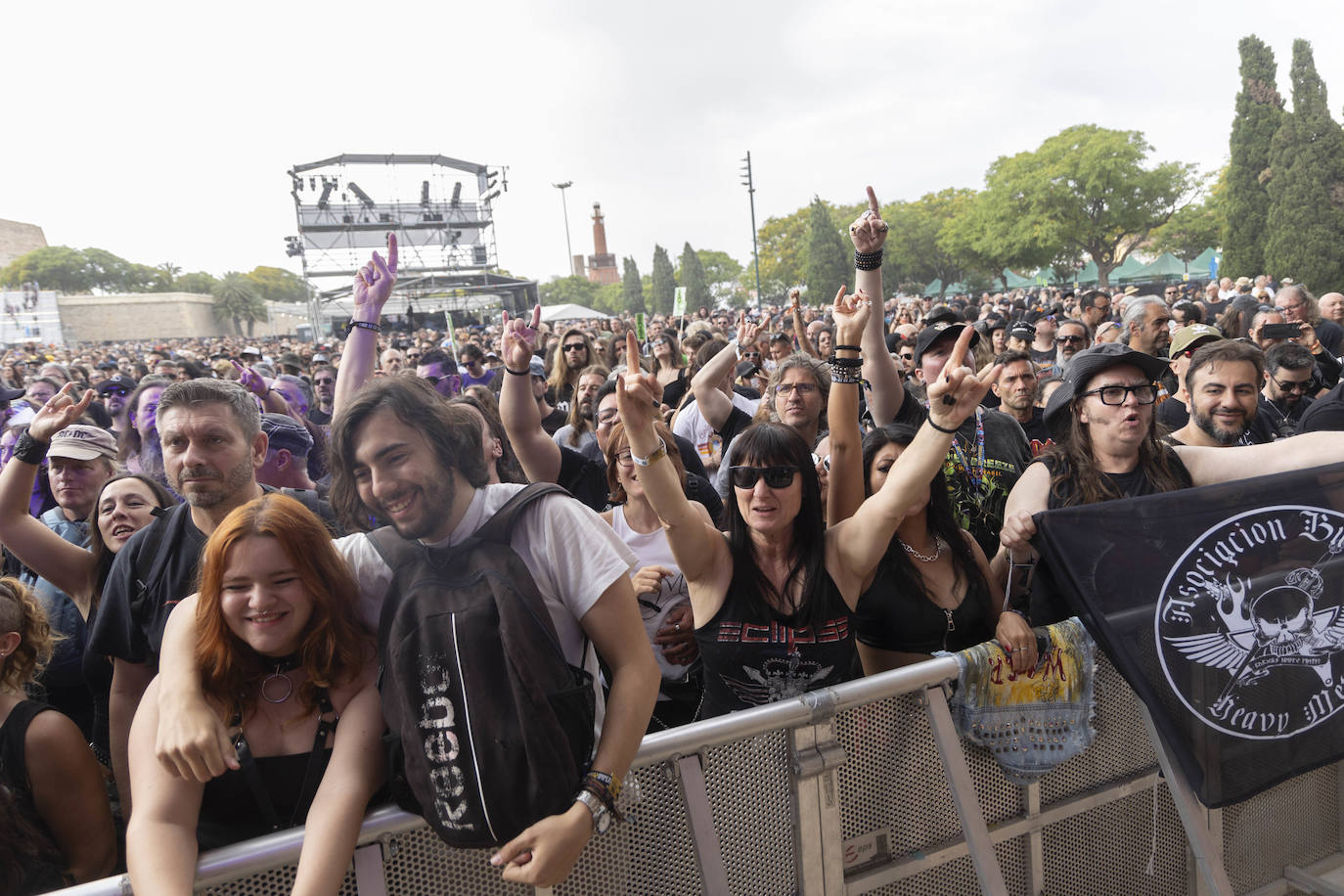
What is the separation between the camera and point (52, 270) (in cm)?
9144

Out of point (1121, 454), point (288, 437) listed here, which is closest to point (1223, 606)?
point (1121, 454)

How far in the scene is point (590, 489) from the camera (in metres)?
4.09

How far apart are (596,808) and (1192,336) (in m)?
4.64

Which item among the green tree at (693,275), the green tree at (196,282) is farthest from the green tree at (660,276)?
the green tree at (196,282)

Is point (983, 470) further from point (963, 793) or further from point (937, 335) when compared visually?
point (963, 793)

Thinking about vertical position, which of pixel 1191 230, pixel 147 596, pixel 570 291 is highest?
pixel 570 291

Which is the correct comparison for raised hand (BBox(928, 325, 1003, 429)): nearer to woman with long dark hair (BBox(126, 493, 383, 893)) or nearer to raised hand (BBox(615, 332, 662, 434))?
raised hand (BBox(615, 332, 662, 434))

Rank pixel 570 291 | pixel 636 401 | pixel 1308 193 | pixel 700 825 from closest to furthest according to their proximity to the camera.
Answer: pixel 700 825 → pixel 636 401 → pixel 1308 193 → pixel 570 291

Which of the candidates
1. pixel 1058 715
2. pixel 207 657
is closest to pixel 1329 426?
pixel 1058 715

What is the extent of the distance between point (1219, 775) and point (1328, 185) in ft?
102

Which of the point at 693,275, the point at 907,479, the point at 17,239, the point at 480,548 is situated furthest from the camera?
the point at 17,239

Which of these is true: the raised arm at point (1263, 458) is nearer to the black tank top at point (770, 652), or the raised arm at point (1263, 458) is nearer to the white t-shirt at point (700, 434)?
the black tank top at point (770, 652)

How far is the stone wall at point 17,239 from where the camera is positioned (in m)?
90.4

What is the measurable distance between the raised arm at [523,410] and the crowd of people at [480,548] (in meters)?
0.01
